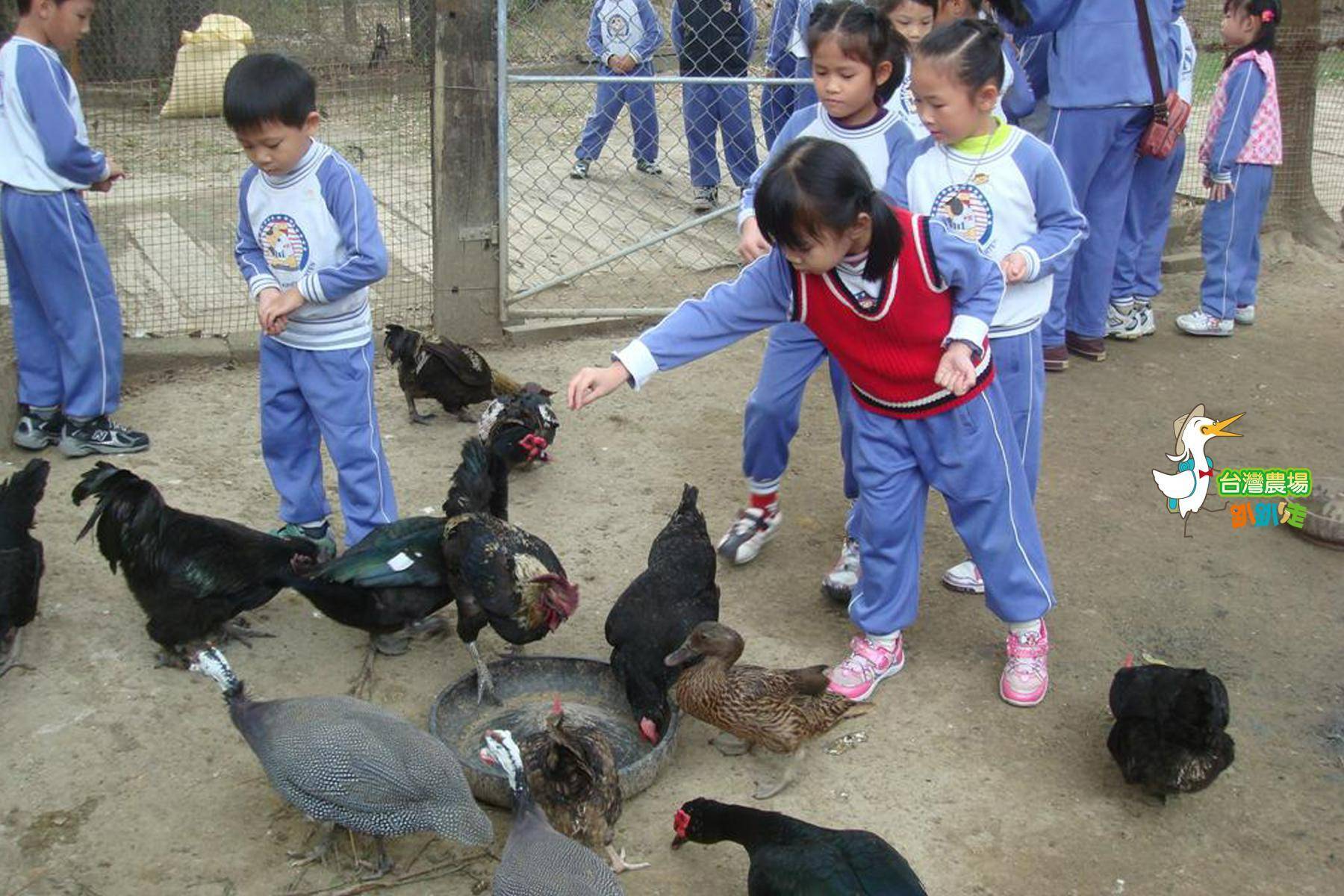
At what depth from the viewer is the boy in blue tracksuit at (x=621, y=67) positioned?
9.72 metres

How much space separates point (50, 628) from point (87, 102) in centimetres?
508

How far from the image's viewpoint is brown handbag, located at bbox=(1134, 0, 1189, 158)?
650cm

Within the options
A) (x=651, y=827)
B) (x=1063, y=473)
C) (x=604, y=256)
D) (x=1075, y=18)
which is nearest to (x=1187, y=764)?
(x=651, y=827)

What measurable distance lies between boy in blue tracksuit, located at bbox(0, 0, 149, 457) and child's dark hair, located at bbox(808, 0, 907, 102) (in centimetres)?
307

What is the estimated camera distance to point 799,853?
322 centimetres

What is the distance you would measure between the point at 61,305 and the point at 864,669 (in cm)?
376

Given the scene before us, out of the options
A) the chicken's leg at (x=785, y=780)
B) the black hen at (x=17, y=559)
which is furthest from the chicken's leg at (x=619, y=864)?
the black hen at (x=17, y=559)

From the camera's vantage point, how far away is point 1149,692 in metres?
3.75

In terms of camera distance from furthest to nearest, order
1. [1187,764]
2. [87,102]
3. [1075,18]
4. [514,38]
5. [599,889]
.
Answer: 1. [514,38]
2. [87,102]
3. [1075,18]
4. [1187,764]
5. [599,889]

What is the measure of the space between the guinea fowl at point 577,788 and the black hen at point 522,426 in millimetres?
1685

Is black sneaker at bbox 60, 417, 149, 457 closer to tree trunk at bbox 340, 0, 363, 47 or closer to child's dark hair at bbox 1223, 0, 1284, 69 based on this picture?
tree trunk at bbox 340, 0, 363, 47

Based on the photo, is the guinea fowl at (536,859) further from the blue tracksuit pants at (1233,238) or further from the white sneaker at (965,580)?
the blue tracksuit pants at (1233,238)

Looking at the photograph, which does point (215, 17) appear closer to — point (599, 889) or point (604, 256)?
point (604, 256)

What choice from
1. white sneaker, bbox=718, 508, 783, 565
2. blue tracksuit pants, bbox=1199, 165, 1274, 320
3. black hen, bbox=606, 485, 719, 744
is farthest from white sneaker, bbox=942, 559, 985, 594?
blue tracksuit pants, bbox=1199, 165, 1274, 320
